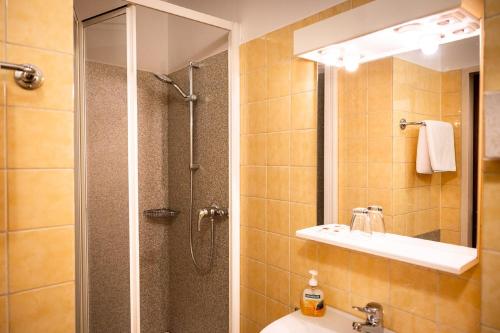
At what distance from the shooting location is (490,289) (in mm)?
812

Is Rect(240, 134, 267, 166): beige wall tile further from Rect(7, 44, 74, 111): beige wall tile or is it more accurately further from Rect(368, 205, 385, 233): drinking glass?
Rect(7, 44, 74, 111): beige wall tile

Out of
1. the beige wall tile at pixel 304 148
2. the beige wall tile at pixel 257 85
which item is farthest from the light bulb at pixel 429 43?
the beige wall tile at pixel 257 85

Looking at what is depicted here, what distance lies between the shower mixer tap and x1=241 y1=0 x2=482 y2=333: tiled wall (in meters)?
0.15

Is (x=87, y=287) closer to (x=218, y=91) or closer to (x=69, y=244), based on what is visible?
(x=69, y=244)

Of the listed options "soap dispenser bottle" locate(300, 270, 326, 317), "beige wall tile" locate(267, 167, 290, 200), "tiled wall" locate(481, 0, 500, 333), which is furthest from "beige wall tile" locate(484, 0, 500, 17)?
"soap dispenser bottle" locate(300, 270, 326, 317)

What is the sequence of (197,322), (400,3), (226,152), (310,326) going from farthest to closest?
1. (197,322)
2. (226,152)
3. (310,326)
4. (400,3)

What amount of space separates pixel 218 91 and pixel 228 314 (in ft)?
4.24

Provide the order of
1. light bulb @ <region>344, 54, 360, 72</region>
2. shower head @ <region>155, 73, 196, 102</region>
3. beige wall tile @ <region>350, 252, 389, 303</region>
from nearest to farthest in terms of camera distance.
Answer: beige wall tile @ <region>350, 252, 389, 303</region> → light bulb @ <region>344, 54, 360, 72</region> → shower head @ <region>155, 73, 196, 102</region>

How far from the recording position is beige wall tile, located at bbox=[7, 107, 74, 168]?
3.13ft

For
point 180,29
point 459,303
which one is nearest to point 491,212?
point 459,303

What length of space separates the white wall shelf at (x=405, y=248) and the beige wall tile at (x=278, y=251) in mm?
227

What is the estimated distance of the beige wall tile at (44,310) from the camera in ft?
3.16

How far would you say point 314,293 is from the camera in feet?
4.16

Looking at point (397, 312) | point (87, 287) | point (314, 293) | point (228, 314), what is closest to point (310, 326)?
point (314, 293)
